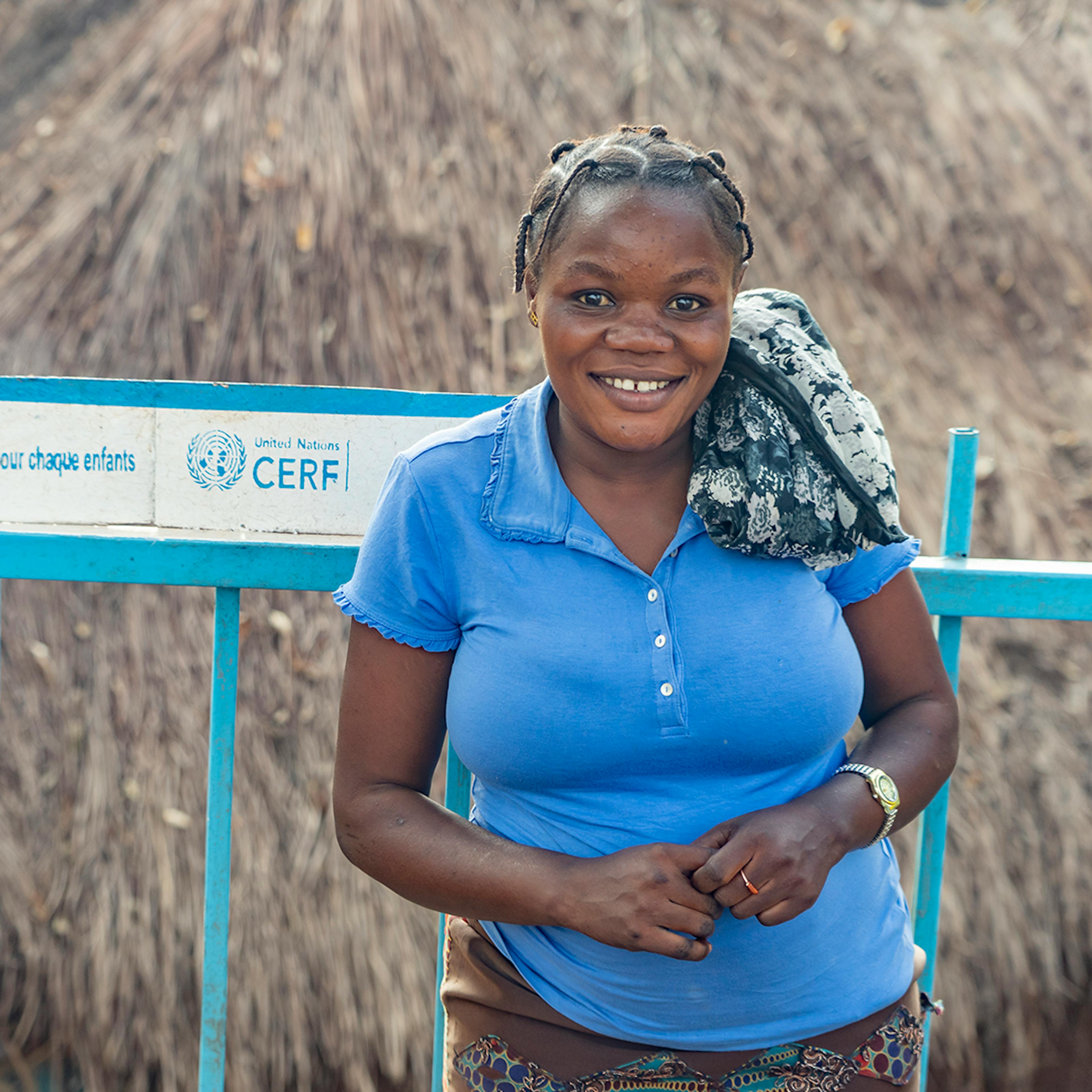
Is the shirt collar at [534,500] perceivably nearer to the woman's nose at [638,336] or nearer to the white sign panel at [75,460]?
the woman's nose at [638,336]

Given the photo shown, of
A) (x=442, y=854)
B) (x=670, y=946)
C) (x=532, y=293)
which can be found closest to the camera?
(x=670, y=946)

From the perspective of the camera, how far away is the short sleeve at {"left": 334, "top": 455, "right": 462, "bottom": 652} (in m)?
1.37

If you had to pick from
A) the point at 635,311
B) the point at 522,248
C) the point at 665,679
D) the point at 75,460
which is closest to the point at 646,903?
the point at 665,679

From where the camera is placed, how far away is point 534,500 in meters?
1.39

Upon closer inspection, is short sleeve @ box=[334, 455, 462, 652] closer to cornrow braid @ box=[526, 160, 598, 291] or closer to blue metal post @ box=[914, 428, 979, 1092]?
cornrow braid @ box=[526, 160, 598, 291]

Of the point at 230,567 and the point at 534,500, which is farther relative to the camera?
the point at 230,567

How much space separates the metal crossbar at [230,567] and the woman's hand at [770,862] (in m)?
0.43

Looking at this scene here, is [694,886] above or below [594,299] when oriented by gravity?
below

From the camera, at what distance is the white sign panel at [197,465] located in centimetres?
167

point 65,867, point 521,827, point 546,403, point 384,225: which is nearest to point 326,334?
point 384,225

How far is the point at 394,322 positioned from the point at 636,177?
233 centimetres

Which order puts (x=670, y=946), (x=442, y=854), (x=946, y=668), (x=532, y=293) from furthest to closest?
1. (x=946, y=668)
2. (x=532, y=293)
3. (x=442, y=854)
4. (x=670, y=946)

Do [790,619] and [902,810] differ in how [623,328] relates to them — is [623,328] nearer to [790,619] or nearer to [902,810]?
[790,619]

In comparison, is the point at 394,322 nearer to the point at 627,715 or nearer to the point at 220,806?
the point at 220,806
